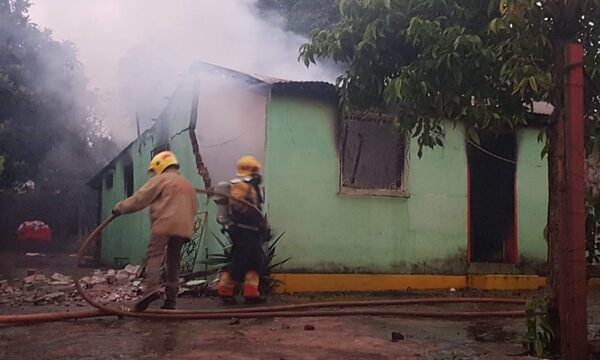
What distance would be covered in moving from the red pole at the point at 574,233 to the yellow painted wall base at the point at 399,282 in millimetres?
5101

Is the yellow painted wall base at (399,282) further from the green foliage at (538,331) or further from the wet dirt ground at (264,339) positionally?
the green foliage at (538,331)

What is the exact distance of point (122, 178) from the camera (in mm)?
17484

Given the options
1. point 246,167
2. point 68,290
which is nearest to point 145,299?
point 246,167

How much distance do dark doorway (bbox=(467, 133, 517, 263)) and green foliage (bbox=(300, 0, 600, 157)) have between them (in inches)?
202

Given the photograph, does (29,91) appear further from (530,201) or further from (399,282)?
(530,201)

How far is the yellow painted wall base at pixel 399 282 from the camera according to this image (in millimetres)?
8953

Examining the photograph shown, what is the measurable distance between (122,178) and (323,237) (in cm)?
984

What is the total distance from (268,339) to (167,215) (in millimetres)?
2061

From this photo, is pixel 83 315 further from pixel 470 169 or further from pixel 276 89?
pixel 470 169

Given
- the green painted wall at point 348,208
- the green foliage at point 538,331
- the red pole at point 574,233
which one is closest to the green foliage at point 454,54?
the red pole at point 574,233

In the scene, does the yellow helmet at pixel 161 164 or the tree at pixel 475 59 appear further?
the yellow helmet at pixel 161 164

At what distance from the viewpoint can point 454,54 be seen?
4.56 metres

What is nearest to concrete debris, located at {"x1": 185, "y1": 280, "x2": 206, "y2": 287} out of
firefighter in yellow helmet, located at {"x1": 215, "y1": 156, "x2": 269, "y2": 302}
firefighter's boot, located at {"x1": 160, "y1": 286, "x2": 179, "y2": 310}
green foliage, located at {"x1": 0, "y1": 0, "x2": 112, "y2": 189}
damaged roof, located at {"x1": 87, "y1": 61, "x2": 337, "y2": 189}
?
firefighter in yellow helmet, located at {"x1": 215, "y1": 156, "x2": 269, "y2": 302}

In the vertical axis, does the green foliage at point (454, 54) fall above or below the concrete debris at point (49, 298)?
above
